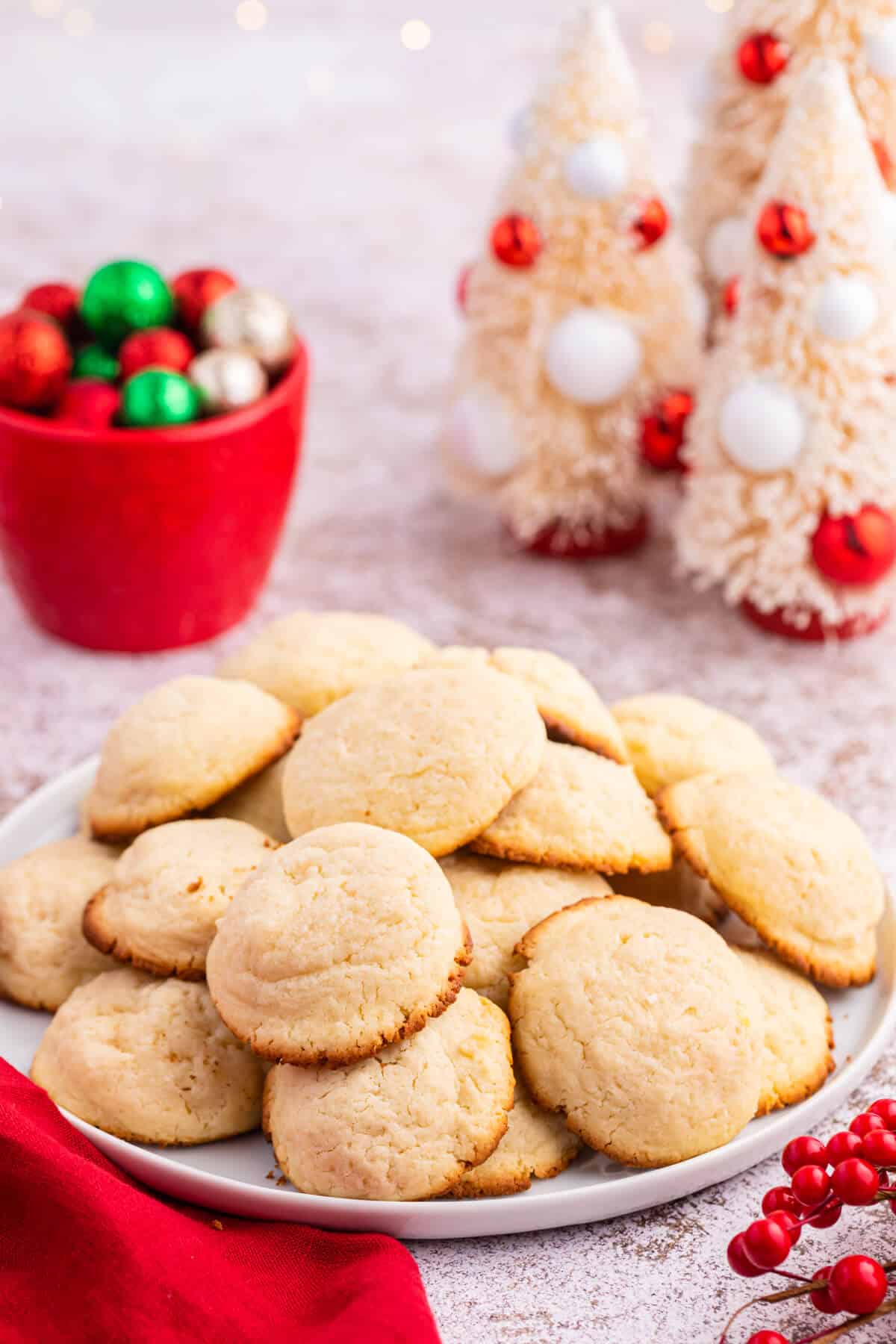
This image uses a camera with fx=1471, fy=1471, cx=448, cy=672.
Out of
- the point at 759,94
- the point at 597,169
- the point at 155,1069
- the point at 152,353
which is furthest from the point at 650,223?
the point at 155,1069

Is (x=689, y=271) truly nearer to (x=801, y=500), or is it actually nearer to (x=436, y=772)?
(x=801, y=500)

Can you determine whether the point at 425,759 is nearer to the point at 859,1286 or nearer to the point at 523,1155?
the point at 523,1155

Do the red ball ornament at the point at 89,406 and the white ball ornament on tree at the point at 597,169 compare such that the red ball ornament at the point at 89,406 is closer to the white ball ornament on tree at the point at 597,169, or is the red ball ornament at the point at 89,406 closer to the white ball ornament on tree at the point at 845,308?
the white ball ornament on tree at the point at 597,169

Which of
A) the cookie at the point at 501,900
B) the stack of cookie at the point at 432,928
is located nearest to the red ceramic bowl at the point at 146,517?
the stack of cookie at the point at 432,928

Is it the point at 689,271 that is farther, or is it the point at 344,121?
the point at 344,121

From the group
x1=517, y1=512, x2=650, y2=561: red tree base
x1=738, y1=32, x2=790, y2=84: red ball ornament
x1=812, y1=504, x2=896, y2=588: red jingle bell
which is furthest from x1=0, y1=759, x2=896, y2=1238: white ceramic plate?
x1=738, y1=32, x2=790, y2=84: red ball ornament

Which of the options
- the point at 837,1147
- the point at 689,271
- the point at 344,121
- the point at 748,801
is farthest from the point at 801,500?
the point at 344,121

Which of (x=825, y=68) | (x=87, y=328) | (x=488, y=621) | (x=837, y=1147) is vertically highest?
(x=825, y=68)

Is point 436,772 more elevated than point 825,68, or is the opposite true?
point 825,68
